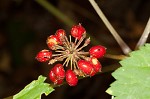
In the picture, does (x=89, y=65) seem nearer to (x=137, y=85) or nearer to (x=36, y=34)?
(x=137, y=85)

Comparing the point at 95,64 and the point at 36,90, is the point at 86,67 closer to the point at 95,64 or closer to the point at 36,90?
the point at 95,64

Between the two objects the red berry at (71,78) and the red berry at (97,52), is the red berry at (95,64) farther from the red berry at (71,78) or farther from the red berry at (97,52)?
the red berry at (71,78)

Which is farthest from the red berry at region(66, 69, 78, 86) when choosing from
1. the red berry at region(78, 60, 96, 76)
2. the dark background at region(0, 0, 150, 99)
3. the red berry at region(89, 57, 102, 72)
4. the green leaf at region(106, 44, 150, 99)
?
the dark background at region(0, 0, 150, 99)

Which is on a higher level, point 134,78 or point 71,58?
point 71,58

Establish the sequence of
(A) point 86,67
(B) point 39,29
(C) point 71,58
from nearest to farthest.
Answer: (A) point 86,67 → (C) point 71,58 → (B) point 39,29

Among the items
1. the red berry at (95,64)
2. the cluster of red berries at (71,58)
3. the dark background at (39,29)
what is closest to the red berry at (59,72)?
the cluster of red berries at (71,58)

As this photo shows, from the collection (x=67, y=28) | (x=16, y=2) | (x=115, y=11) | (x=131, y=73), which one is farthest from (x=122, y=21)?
(x=131, y=73)

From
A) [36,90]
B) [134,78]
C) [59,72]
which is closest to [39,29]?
[36,90]
